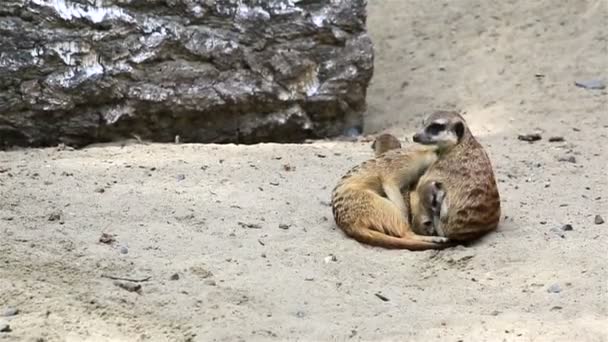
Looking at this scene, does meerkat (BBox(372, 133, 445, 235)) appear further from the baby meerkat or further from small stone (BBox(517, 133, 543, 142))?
small stone (BBox(517, 133, 543, 142))

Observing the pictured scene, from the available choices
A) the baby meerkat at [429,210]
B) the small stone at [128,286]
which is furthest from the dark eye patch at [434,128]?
the small stone at [128,286]

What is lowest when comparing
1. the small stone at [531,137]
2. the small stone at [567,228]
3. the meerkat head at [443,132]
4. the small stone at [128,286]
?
the small stone at [128,286]

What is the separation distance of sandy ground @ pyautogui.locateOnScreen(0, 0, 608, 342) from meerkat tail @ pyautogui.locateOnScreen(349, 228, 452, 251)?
0.16 ft

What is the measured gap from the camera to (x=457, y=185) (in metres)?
3.65

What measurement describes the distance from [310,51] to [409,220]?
158 centimetres

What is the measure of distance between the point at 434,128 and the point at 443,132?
4 cm

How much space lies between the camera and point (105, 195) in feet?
12.9

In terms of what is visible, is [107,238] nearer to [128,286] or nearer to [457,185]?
[128,286]

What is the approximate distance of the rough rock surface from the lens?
477cm

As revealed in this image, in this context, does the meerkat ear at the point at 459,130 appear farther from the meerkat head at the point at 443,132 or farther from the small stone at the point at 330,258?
the small stone at the point at 330,258

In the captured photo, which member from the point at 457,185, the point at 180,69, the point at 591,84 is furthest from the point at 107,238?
the point at 591,84

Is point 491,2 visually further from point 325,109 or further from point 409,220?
point 409,220

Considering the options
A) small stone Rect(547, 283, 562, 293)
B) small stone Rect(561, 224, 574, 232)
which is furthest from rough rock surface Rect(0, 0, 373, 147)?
small stone Rect(547, 283, 562, 293)

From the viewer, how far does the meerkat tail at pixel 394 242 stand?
3510 millimetres
